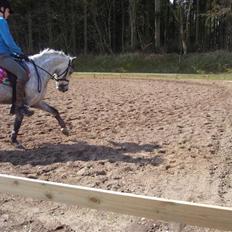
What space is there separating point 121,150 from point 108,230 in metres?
3.16

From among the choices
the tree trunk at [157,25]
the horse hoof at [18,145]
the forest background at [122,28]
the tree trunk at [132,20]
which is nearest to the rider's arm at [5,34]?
the horse hoof at [18,145]

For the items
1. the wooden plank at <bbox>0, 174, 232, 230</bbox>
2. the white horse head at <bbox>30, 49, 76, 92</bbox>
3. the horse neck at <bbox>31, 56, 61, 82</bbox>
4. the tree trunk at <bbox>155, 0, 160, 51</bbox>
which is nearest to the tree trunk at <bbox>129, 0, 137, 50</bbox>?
the tree trunk at <bbox>155, 0, 160, 51</bbox>

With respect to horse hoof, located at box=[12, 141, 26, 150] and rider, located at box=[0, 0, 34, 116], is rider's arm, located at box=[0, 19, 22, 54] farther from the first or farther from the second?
horse hoof, located at box=[12, 141, 26, 150]

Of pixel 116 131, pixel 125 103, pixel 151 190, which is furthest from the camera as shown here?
pixel 125 103

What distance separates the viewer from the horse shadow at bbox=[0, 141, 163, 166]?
7.13 m

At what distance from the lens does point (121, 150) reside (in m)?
7.75

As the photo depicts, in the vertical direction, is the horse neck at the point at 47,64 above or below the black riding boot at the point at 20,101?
above

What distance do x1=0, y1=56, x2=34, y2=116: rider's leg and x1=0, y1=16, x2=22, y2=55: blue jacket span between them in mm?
119

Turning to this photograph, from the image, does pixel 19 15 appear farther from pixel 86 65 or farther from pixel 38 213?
pixel 38 213

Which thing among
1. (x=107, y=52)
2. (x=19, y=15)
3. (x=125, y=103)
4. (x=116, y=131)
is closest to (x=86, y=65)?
(x=107, y=52)

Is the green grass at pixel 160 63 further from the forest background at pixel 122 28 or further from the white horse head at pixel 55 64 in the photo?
the white horse head at pixel 55 64

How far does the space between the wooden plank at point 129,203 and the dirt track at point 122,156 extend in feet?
2.50

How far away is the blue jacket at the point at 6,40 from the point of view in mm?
7915

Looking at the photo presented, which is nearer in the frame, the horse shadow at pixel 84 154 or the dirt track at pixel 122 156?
the dirt track at pixel 122 156
